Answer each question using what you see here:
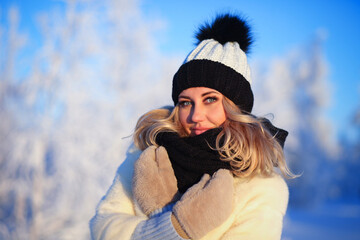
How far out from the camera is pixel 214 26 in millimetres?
1861

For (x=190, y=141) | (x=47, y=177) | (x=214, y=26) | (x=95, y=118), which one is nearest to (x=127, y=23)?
(x=95, y=118)

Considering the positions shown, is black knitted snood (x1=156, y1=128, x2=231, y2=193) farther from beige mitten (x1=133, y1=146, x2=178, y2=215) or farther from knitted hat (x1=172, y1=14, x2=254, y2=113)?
knitted hat (x1=172, y1=14, x2=254, y2=113)

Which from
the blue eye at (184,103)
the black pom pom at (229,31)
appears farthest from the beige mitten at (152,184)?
the black pom pom at (229,31)

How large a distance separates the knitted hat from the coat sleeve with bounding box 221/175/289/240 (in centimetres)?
52

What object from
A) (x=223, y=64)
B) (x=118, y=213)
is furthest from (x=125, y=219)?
(x=223, y=64)

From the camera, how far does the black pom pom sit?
180cm

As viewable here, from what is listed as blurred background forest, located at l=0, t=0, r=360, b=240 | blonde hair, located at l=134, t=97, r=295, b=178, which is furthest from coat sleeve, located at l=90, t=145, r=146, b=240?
blurred background forest, located at l=0, t=0, r=360, b=240

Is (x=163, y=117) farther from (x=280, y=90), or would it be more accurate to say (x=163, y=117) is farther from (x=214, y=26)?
(x=280, y=90)

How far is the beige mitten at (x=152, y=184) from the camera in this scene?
137 centimetres

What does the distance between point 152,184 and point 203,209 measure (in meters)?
0.33

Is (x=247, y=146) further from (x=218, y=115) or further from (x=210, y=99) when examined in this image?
(x=210, y=99)

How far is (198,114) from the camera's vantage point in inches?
62.9

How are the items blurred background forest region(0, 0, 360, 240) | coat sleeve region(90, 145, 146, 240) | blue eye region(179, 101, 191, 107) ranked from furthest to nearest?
blurred background forest region(0, 0, 360, 240) < blue eye region(179, 101, 191, 107) < coat sleeve region(90, 145, 146, 240)

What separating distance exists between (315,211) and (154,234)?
14.2 m
